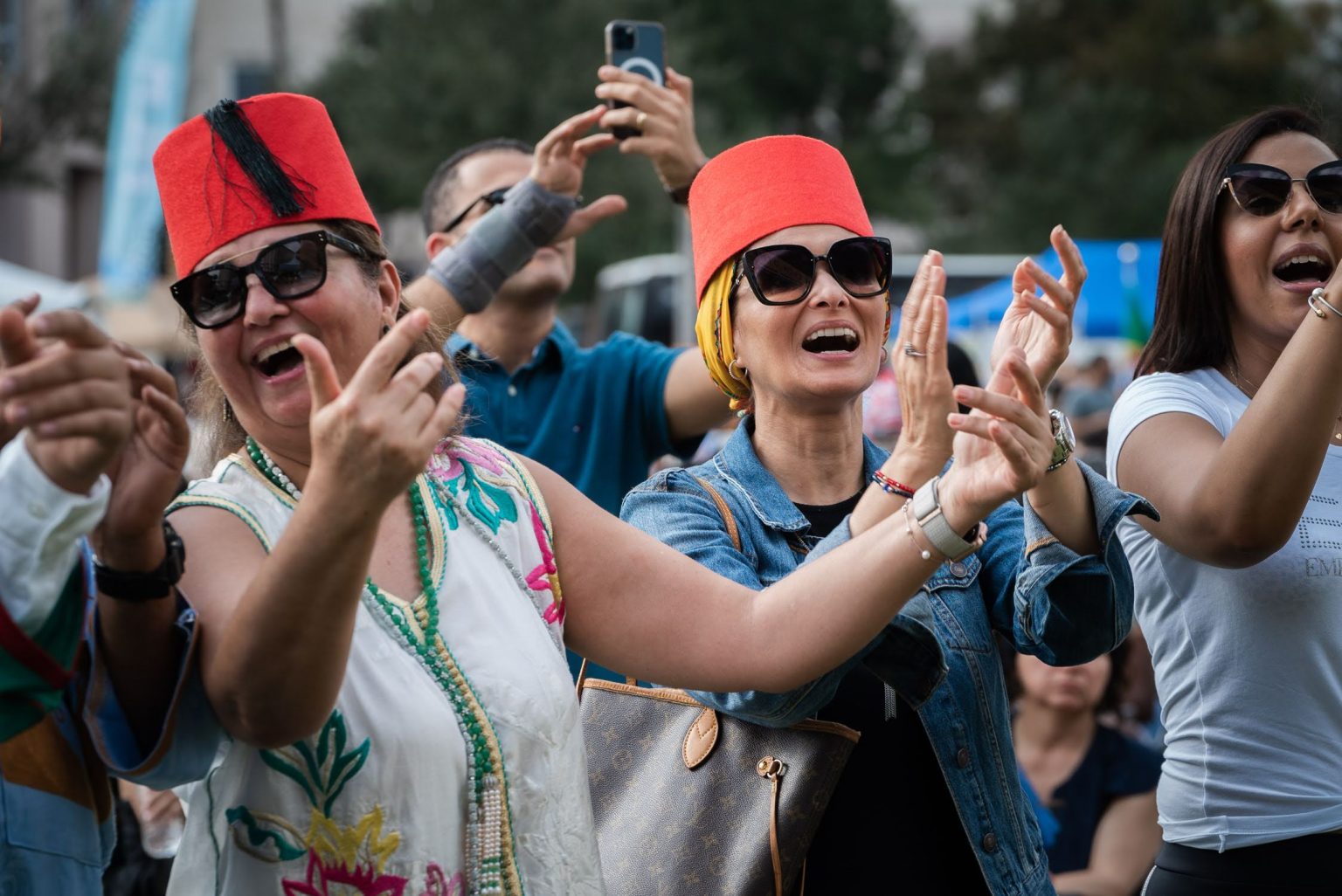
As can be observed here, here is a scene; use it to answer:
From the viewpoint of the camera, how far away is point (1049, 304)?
2.33 metres

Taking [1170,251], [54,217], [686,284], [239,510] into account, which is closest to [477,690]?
[239,510]

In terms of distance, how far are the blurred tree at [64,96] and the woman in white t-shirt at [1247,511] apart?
67.1ft

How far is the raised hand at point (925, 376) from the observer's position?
2.25 m

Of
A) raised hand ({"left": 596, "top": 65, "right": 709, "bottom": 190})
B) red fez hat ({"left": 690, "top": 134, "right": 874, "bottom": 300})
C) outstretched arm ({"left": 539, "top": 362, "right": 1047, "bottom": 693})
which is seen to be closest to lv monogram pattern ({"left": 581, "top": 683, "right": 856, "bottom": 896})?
outstretched arm ({"left": 539, "top": 362, "right": 1047, "bottom": 693})

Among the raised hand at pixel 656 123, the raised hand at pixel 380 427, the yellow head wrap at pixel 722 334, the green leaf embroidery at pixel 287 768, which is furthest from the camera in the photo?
the raised hand at pixel 656 123

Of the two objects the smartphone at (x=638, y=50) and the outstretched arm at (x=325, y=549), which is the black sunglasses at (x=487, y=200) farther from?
the outstretched arm at (x=325, y=549)

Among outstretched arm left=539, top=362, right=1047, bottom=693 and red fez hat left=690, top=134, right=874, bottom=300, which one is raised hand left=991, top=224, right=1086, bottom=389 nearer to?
outstretched arm left=539, top=362, right=1047, bottom=693

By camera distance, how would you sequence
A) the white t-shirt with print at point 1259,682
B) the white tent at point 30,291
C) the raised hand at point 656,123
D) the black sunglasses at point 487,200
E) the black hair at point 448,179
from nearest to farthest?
the white t-shirt with print at point 1259,682
the raised hand at point 656,123
the black sunglasses at point 487,200
the black hair at point 448,179
the white tent at point 30,291

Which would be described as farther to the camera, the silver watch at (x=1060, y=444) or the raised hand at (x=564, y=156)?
the raised hand at (x=564, y=156)

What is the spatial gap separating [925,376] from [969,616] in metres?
0.56

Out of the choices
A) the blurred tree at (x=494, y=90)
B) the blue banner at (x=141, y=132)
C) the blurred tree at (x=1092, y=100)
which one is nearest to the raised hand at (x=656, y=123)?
the blue banner at (x=141, y=132)

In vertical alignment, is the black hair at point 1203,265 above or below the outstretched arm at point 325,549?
above

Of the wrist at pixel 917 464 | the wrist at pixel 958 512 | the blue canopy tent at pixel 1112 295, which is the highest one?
the blue canopy tent at pixel 1112 295

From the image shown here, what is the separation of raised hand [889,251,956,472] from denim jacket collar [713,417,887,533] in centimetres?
41
